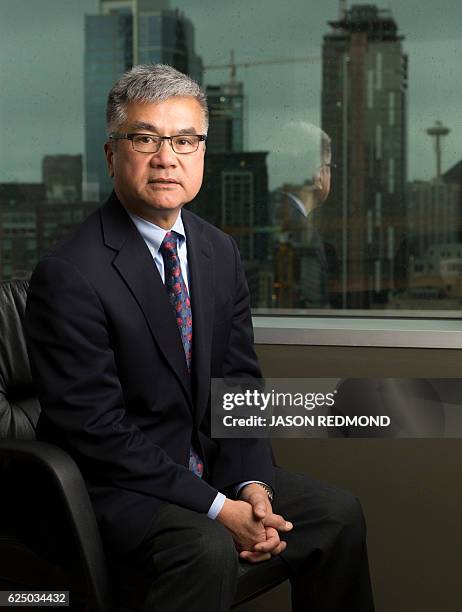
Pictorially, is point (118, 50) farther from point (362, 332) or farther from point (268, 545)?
point (268, 545)

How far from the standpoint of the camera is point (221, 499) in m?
1.93

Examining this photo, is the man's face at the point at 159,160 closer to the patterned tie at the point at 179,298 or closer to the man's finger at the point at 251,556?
the patterned tie at the point at 179,298

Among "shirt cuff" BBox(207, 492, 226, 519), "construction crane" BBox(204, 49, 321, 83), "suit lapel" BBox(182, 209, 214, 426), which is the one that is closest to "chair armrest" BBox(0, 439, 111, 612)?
"shirt cuff" BBox(207, 492, 226, 519)

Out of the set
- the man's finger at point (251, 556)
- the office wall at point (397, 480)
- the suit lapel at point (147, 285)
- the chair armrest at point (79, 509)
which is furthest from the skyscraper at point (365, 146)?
the chair armrest at point (79, 509)

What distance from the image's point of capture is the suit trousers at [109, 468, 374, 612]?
69.9 inches

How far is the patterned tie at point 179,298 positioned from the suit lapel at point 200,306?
0.02m

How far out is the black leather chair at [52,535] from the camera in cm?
183

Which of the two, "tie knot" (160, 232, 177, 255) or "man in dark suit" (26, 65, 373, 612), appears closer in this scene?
"man in dark suit" (26, 65, 373, 612)

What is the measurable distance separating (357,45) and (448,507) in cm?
145

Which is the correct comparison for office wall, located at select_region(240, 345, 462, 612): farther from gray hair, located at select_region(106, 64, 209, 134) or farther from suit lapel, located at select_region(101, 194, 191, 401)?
gray hair, located at select_region(106, 64, 209, 134)

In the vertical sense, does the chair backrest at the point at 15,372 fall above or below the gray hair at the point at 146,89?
below

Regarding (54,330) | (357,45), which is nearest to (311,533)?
(54,330)

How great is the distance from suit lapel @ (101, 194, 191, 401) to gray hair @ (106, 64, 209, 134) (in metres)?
0.23

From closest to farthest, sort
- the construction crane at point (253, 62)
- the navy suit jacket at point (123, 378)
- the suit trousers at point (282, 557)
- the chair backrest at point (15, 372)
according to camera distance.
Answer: the suit trousers at point (282, 557)
the navy suit jacket at point (123, 378)
the chair backrest at point (15, 372)
the construction crane at point (253, 62)
